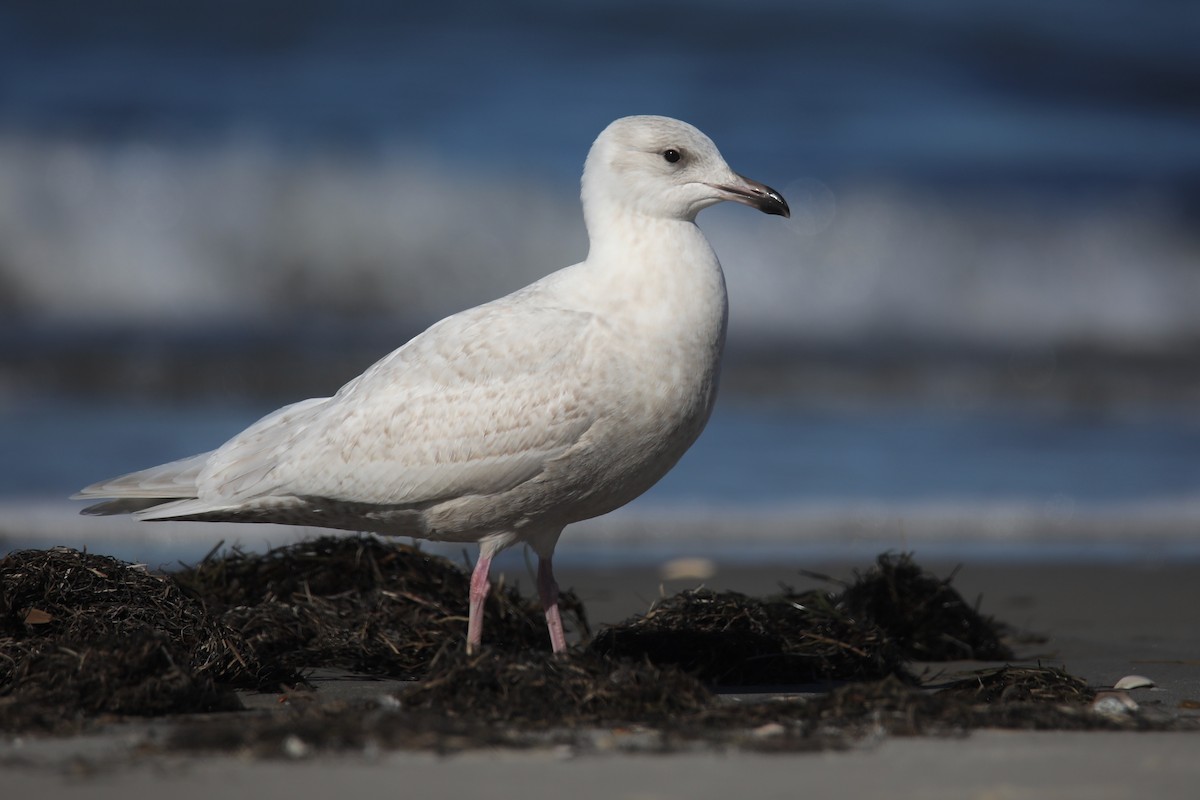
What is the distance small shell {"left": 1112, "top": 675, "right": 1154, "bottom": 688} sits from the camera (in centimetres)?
486

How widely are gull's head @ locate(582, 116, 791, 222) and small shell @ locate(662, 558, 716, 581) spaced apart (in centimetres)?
249

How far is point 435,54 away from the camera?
20.6m

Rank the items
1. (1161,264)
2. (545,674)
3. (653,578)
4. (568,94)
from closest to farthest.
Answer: (545,674) < (653,578) < (1161,264) < (568,94)

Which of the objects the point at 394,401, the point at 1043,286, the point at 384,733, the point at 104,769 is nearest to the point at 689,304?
the point at 394,401

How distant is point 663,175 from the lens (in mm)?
5145

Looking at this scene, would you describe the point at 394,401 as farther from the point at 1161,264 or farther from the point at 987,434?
the point at 1161,264

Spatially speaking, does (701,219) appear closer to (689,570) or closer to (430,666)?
(689,570)

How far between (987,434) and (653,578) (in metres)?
4.95

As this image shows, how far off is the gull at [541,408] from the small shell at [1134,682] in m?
1.54

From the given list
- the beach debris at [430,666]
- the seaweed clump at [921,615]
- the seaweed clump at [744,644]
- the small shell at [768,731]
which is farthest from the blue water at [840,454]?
the small shell at [768,731]

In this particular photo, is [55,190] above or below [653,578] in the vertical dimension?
above

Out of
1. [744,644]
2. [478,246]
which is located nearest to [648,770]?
[744,644]

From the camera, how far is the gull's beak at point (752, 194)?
16.9 ft

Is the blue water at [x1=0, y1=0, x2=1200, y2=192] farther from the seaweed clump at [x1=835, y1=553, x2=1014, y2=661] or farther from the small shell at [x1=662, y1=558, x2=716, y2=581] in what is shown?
the seaweed clump at [x1=835, y1=553, x2=1014, y2=661]
